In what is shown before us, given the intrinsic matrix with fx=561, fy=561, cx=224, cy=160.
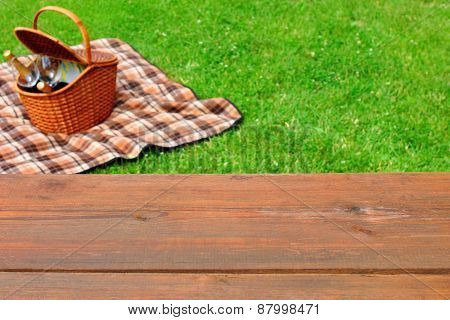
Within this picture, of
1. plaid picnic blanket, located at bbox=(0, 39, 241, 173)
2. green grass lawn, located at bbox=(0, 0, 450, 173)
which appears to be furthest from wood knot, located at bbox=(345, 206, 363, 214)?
plaid picnic blanket, located at bbox=(0, 39, 241, 173)

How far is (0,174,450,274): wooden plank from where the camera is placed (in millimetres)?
1239

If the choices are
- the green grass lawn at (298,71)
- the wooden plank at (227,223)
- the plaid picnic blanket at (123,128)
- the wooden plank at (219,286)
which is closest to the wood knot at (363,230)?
the wooden plank at (227,223)

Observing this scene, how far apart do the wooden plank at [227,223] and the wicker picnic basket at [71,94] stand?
143cm

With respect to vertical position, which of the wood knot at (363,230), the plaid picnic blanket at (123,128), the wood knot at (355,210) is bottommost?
the plaid picnic blanket at (123,128)

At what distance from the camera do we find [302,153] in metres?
2.88

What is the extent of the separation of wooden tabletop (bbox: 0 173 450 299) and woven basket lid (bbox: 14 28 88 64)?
57.4 inches

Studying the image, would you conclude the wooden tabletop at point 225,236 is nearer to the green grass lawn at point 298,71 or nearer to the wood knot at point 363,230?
the wood knot at point 363,230

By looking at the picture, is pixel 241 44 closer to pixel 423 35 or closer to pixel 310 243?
pixel 423 35

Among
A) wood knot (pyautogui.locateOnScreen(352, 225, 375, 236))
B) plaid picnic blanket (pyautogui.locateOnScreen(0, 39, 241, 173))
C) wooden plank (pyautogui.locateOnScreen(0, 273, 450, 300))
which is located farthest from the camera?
plaid picnic blanket (pyautogui.locateOnScreen(0, 39, 241, 173))

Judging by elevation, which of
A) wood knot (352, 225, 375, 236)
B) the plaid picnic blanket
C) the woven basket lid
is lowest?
the plaid picnic blanket

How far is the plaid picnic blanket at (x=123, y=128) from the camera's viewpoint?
282 centimetres

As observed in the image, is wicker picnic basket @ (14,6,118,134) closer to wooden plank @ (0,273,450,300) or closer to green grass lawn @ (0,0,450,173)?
green grass lawn @ (0,0,450,173)

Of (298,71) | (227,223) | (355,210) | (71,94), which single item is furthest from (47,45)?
(355,210)

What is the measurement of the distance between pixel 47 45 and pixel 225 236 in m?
2.01
